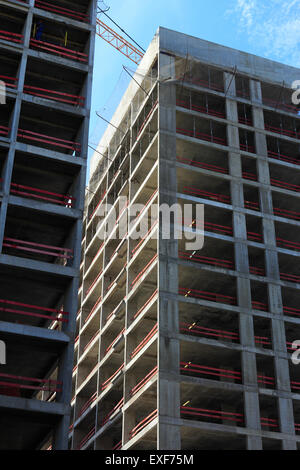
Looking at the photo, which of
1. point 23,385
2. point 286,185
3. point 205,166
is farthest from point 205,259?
point 23,385

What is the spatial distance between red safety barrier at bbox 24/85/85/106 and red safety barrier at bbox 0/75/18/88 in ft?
2.14

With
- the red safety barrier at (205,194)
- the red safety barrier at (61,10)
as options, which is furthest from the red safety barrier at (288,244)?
the red safety barrier at (61,10)

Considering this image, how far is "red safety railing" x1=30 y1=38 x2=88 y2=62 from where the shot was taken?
37.6 meters

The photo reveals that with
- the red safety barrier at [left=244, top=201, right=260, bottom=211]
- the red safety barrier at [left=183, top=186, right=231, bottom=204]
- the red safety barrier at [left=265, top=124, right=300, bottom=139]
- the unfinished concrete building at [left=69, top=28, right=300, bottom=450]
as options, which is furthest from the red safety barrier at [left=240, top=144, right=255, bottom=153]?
the red safety barrier at [left=183, top=186, right=231, bottom=204]

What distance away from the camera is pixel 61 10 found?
40.8m

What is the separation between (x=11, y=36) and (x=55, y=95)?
13.1 feet

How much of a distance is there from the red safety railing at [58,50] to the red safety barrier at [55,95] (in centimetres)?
209

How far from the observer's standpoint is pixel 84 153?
35125 mm

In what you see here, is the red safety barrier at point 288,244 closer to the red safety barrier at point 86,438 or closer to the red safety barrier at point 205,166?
the red safety barrier at point 205,166

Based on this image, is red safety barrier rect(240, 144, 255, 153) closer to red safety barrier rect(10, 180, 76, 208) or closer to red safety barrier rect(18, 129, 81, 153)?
red safety barrier rect(18, 129, 81, 153)

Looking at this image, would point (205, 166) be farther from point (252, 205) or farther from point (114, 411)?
point (114, 411)

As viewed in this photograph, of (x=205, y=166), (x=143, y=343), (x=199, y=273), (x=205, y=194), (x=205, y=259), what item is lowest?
(x=143, y=343)

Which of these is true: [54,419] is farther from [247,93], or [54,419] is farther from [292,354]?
[247,93]
